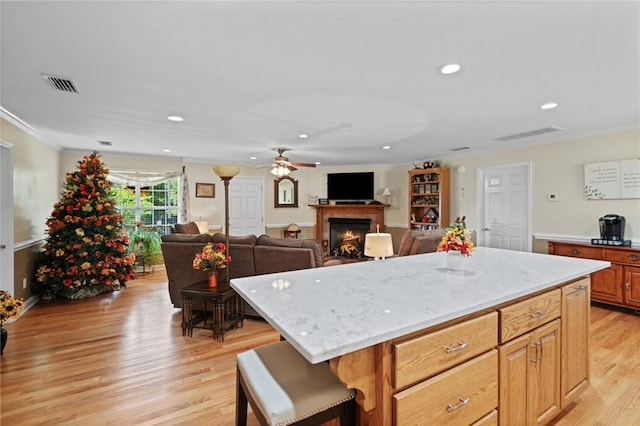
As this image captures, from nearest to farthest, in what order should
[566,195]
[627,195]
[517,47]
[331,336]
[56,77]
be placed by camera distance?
[331,336], [517,47], [56,77], [627,195], [566,195]

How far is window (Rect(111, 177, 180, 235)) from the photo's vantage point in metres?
6.21

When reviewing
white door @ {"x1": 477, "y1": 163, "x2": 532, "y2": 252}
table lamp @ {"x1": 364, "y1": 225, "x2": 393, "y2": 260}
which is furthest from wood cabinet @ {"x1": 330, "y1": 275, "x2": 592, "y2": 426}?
white door @ {"x1": 477, "y1": 163, "x2": 532, "y2": 252}

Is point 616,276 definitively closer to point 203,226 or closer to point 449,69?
point 449,69

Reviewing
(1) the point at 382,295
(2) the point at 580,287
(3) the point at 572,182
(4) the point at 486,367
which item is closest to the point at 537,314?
(4) the point at 486,367

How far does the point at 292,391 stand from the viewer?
1.19m

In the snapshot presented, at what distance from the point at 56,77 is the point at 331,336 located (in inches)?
117

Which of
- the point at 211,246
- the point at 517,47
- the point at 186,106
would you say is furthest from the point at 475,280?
the point at 186,106

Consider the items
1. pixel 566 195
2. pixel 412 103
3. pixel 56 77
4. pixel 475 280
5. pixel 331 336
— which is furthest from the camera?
pixel 566 195

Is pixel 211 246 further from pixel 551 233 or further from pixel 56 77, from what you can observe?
pixel 551 233

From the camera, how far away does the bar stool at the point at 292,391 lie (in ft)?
3.67

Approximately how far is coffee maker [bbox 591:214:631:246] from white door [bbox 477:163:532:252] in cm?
110

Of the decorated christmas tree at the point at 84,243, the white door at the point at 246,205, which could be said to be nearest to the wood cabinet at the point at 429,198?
the white door at the point at 246,205

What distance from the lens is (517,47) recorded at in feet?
6.63

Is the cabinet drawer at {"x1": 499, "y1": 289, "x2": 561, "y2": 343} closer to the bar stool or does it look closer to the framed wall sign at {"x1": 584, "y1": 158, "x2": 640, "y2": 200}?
the bar stool
